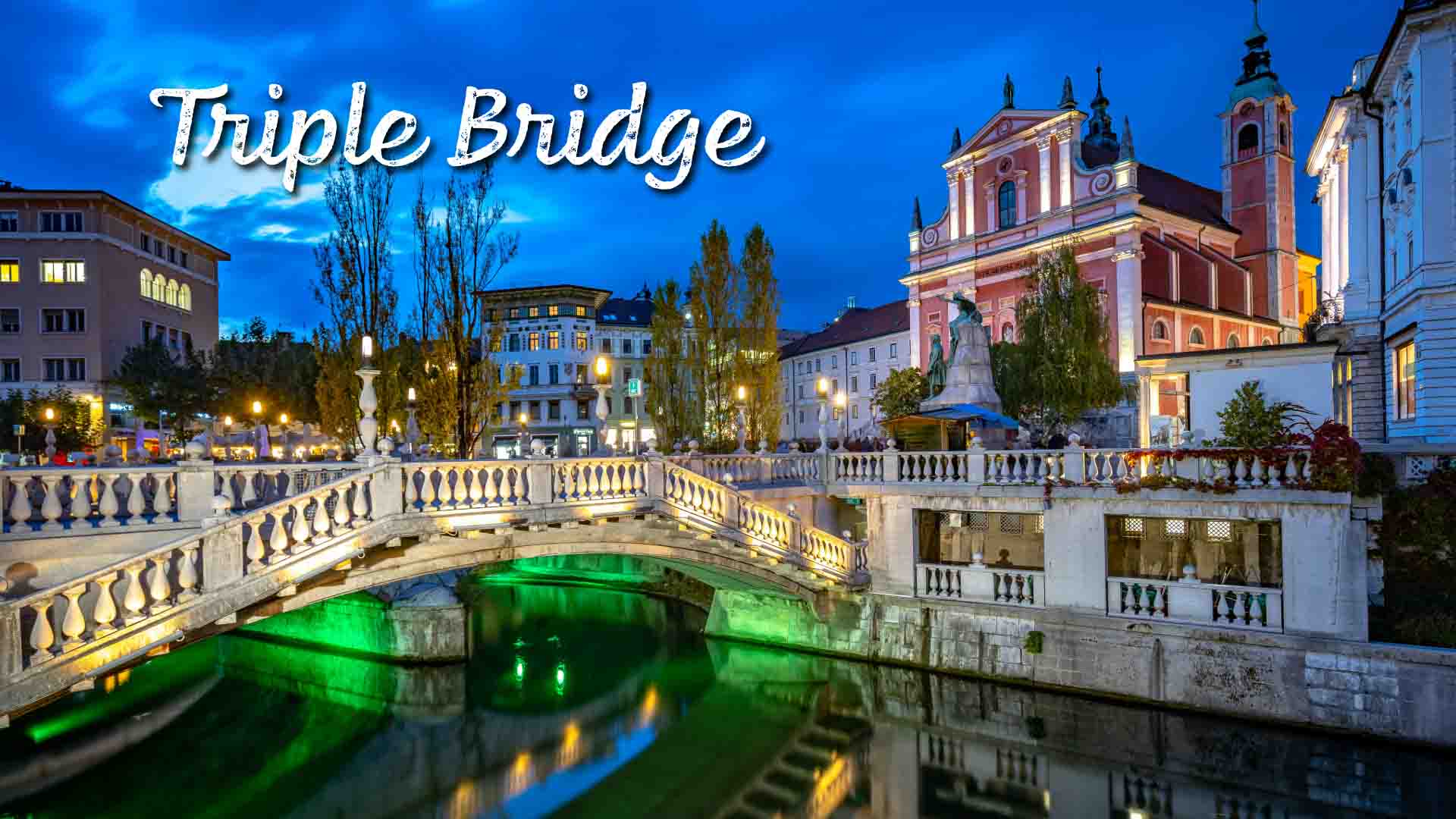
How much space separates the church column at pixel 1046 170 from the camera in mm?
43125

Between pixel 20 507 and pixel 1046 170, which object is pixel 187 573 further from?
pixel 1046 170

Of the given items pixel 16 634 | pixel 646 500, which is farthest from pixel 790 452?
pixel 16 634

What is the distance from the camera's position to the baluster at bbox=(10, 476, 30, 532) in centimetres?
957

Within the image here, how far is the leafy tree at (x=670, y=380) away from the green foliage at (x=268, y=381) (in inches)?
523

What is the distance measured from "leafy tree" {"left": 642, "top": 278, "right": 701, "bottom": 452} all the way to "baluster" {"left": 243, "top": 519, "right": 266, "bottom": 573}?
22.2 m

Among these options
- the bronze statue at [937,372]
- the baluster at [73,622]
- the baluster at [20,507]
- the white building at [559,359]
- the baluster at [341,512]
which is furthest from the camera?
the white building at [559,359]

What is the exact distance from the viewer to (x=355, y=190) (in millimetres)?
22391

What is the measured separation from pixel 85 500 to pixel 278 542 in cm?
211

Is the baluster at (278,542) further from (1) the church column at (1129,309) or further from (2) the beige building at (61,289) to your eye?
(2) the beige building at (61,289)

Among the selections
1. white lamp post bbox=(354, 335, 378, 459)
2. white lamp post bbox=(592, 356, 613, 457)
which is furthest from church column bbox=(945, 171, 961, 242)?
white lamp post bbox=(354, 335, 378, 459)

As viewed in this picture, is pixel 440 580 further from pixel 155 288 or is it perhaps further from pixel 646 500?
pixel 155 288

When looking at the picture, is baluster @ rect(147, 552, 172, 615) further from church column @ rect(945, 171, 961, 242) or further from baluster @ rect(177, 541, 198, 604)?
church column @ rect(945, 171, 961, 242)

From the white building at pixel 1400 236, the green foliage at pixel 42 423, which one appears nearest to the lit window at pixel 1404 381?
the white building at pixel 1400 236

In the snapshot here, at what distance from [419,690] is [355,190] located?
13147 millimetres
